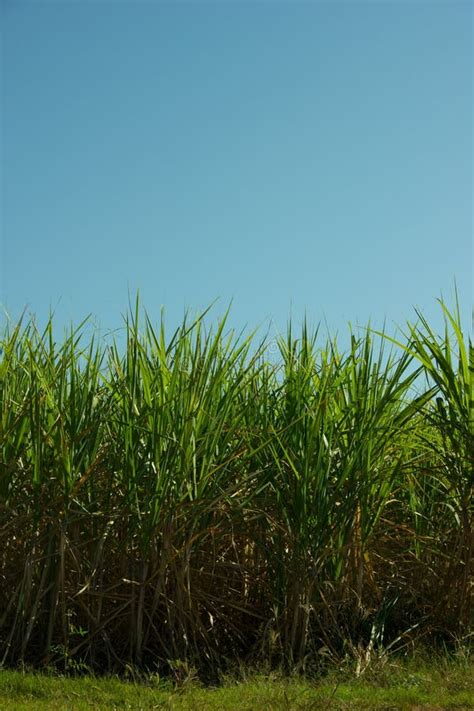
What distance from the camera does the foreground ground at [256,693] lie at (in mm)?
3775

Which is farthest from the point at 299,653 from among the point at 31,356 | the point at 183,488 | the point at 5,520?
the point at 31,356

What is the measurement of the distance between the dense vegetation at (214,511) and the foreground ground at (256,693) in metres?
0.26

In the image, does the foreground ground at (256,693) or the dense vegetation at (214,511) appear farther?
the dense vegetation at (214,511)

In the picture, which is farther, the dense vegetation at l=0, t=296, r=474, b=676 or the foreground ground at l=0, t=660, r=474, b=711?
the dense vegetation at l=0, t=296, r=474, b=676

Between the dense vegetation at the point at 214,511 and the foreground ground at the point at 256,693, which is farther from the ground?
the dense vegetation at the point at 214,511

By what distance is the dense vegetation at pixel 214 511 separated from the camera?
4.45 m

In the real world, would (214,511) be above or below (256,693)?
above

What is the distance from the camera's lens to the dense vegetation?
4.45 meters

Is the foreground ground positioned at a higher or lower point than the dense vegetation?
lower

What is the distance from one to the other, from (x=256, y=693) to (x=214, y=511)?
0.98 m

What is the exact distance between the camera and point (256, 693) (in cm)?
393

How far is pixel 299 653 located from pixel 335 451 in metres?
1.10

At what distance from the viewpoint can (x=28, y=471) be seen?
15.7ft

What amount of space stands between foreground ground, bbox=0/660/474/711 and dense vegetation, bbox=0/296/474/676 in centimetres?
26
